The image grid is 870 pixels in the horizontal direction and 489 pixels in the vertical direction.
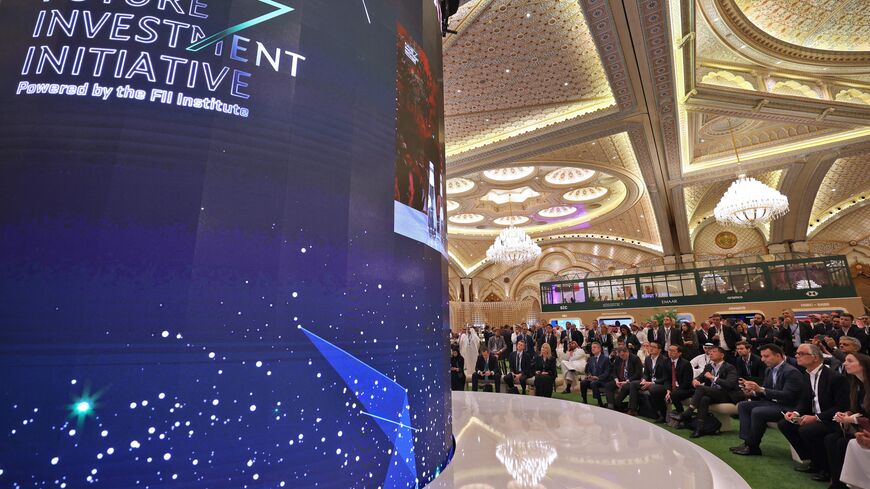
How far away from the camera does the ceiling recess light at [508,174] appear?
17.7m

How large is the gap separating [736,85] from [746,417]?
9.72 meters

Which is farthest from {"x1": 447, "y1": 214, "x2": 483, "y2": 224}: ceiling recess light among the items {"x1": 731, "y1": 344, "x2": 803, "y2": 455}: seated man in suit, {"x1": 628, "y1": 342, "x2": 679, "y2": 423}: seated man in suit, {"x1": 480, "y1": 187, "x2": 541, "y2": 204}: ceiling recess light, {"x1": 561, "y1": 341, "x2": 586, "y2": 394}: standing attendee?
{"x1": 731, "y1": 344, "x2": 803, "y2": 455}: seated man in suit

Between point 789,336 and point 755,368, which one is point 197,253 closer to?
point 755,368

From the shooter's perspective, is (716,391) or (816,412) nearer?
(816,412)

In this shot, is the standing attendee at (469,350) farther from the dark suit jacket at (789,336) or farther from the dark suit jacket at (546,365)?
the dark suit jacket at (789,336)

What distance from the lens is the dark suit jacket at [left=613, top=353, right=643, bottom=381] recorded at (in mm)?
6559

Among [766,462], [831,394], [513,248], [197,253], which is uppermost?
[513,248]

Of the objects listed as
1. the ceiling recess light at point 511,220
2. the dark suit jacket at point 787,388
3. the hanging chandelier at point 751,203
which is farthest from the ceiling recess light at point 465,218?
the dark suit jacket at point 787,388

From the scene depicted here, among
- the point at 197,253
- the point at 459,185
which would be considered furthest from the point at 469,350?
the point at 459,185

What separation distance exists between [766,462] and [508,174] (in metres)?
15.1

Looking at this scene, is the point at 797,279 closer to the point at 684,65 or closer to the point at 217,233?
the point at 684,65

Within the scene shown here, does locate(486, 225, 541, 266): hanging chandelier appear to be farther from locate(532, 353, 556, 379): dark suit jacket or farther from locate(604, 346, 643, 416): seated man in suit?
locate(604, 346, 643, 416): seated man in suit

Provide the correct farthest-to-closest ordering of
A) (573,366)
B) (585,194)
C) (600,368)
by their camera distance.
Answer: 1. (585,194)
2. (573,366)
3. (600,368)

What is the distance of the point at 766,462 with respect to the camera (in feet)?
13.0
